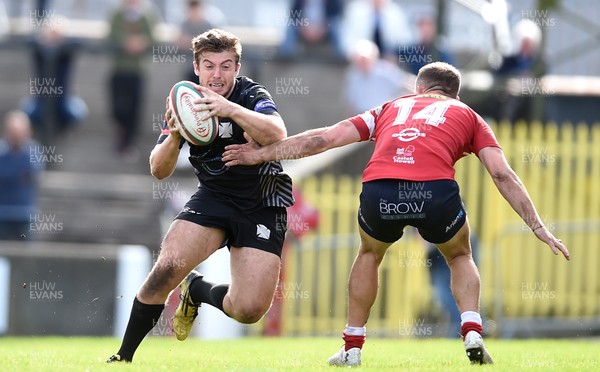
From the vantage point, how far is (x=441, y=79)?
8531mm

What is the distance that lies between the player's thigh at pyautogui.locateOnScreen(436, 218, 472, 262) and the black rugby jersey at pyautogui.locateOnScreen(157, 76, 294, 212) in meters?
1.13

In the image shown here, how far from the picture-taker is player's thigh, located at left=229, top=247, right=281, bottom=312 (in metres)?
8.38

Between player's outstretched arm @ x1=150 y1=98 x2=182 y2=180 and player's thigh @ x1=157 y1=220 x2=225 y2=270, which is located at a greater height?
player's outstretched arm @ x1=150 y1=98 x2=182 y2=180

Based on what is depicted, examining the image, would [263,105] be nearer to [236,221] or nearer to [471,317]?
[236,221]

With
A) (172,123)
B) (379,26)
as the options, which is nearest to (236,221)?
(172,123)

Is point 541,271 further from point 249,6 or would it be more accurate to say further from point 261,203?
point 249,6

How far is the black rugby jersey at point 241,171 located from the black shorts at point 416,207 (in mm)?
696

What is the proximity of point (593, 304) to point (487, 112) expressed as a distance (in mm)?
3330

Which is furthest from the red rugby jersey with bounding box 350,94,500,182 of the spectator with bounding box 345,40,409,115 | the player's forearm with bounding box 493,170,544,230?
the spectator with bounding box 345,40,409,115

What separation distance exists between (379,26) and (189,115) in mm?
10599

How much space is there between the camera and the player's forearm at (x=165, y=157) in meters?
8.12

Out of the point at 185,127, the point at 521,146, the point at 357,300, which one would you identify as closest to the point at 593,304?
the point at 521,146

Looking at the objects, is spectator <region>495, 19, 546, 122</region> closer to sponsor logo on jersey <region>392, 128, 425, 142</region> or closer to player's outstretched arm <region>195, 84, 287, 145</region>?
sponsor logo on jersey <region>392, 128, 425, 142</region>

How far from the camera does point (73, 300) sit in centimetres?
1490
